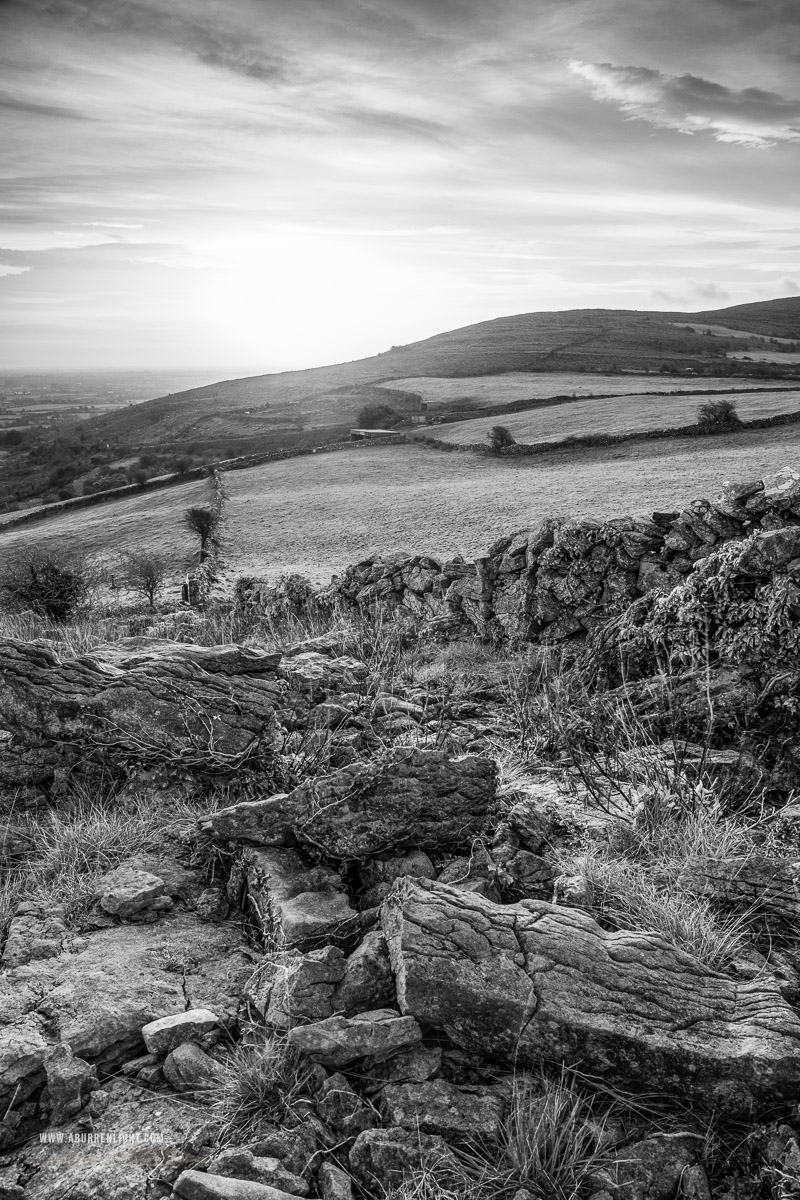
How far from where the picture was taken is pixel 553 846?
3.73 meters

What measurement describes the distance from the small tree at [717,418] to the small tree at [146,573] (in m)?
42.8

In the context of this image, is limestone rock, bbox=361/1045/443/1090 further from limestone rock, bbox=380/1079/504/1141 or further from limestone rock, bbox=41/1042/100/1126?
limestone rock, bbox=41/1042/100/1126

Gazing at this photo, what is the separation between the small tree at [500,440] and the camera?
6562cm

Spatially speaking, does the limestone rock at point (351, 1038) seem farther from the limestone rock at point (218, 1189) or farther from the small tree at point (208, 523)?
the small tree at point (208, 523)

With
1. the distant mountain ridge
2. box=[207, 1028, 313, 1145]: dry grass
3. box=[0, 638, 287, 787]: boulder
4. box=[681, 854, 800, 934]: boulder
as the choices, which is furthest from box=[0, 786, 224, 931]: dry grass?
the distant mountain ridge

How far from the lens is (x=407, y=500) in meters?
52.0

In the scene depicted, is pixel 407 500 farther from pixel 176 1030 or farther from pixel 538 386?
pixel 538 386

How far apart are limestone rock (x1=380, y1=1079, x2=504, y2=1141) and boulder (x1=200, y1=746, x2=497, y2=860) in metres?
1.29

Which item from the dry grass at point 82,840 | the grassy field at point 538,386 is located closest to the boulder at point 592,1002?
the dry grass at point 82,840

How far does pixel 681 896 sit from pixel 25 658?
167 inches

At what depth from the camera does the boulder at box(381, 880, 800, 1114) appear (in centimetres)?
243

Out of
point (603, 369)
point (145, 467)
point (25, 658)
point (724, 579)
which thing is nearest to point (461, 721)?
point (724, 579)

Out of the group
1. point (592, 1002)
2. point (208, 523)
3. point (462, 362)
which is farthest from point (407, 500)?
point (462, 362)

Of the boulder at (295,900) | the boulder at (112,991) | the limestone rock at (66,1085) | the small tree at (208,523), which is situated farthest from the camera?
the small tree at (208,523)
